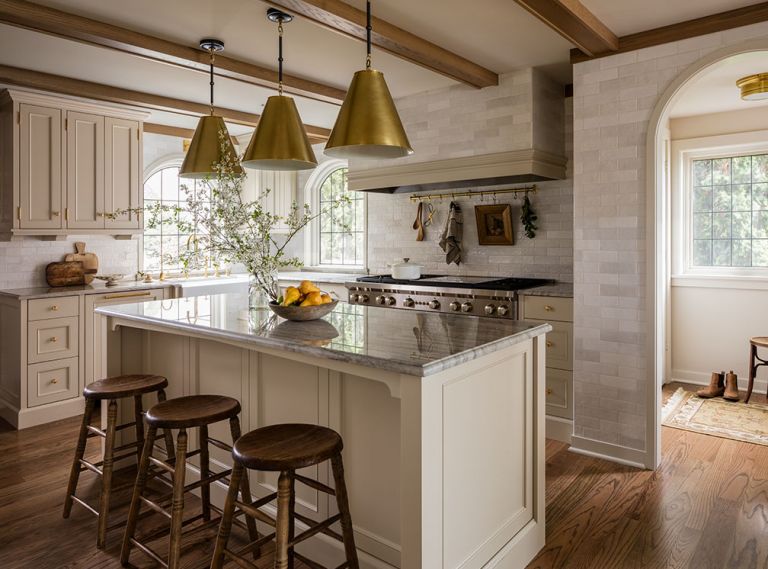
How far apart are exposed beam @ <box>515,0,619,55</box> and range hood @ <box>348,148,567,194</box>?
2.98 feet

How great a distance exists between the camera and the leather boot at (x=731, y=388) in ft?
15.6

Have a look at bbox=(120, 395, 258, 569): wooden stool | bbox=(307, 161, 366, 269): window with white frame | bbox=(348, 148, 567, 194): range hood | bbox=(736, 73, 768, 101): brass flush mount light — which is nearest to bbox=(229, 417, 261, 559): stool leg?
bbox=(120, 395, 258, 569): wooden stool

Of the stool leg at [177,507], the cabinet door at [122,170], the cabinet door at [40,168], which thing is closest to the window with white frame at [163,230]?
the cabinet door at [122,170]

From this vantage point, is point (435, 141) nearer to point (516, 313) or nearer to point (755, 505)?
point (516, 313)

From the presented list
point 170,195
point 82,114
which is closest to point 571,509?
point 82,114

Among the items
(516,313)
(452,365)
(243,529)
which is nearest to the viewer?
(452,365)

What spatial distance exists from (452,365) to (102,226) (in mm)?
4112

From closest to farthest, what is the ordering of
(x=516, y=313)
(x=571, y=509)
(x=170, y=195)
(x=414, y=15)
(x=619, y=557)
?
(x=619, y=557)
(x=571, y=509)
(x=414, y=15)
(x=516, y=313)
(x=170, y=195)

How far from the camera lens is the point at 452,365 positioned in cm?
190

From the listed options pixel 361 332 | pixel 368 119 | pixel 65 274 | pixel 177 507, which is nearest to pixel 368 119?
pixel 368 119

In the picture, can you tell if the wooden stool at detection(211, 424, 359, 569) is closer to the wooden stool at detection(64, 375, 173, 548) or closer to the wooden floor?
the wooden floor

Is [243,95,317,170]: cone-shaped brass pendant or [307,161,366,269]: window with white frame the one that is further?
[307,161,366,269]: window with white frame

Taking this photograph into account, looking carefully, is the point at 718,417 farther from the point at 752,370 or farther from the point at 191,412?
the point at 191,412

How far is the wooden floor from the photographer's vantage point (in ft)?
8.20
